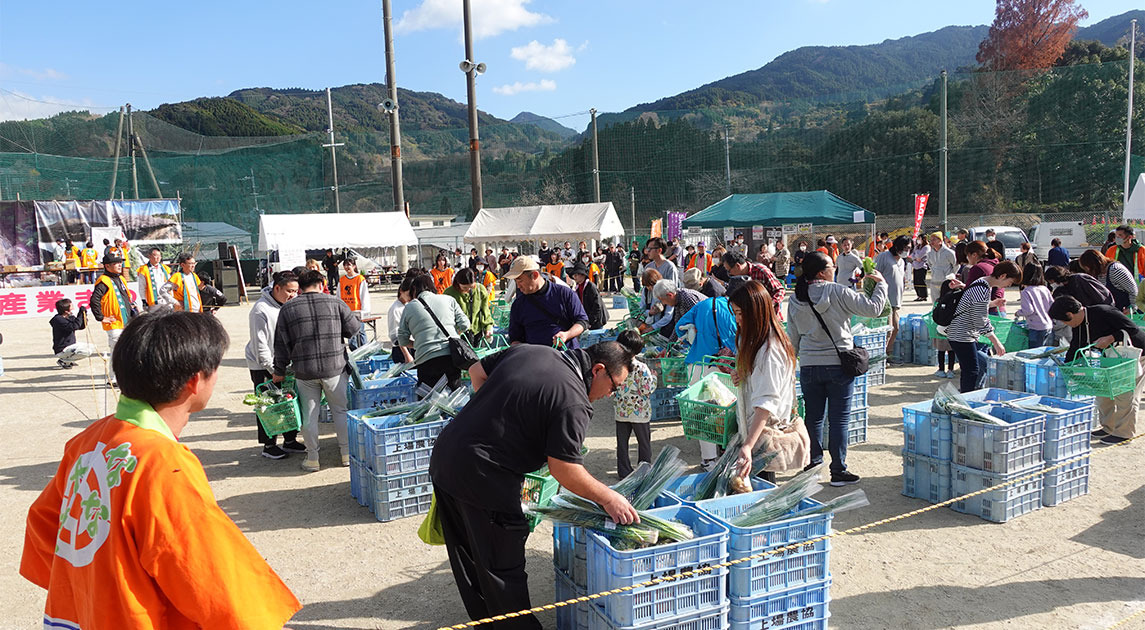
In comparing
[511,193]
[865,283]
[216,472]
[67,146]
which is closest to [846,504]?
[216,472]

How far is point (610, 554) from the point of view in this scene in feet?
10.5

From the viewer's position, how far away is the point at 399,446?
17.9 feet

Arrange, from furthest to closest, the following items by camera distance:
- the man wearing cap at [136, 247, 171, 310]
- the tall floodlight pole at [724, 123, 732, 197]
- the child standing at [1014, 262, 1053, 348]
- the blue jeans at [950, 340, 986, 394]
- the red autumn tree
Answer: the red autumn tree → the tall floodlight pole at [724, 123, 732, 197] → the man wearing cap at [136, 247, 171, 310] → the child standing at [1014, 262, 1053, 348] → the blue jeans at [950, 340, 986, 394]

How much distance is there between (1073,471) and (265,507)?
5.97 m

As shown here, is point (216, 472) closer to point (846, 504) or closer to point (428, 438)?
point (428, 438)

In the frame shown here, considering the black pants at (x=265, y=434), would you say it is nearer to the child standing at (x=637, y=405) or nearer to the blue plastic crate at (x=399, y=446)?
the blue plastic crate at (x=399, y=446)

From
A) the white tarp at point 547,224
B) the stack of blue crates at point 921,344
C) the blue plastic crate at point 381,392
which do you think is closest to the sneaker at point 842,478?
the blue plastic crate at point 381,392

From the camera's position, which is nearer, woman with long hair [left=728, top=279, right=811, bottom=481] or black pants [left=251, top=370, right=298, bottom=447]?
woman with long hair [left=728, top=279, right=811, bottom=481]

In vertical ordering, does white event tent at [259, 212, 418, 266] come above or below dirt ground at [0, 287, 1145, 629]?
above

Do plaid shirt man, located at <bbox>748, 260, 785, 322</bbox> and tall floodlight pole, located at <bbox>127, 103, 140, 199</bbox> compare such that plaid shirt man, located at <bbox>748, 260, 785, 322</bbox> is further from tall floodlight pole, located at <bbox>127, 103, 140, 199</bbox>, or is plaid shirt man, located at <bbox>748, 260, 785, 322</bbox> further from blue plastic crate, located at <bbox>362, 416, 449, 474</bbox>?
tall floodlight pole, located at <bbox>127, 103, 140, 199</bbox>

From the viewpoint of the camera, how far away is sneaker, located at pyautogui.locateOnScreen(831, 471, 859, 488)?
5.83 meters

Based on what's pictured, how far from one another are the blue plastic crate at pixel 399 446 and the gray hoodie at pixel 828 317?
268 centimetres

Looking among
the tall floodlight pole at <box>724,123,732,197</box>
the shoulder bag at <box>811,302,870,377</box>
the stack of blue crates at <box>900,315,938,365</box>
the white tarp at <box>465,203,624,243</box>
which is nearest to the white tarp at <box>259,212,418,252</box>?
the white tarp at <box>465,203,624,243</box>

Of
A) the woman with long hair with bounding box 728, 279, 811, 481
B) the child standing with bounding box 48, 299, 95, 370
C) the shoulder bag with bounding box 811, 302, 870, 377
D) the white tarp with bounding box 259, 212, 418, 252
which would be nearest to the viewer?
the woman with long hair with bounding box 728, 279, 811, 481
